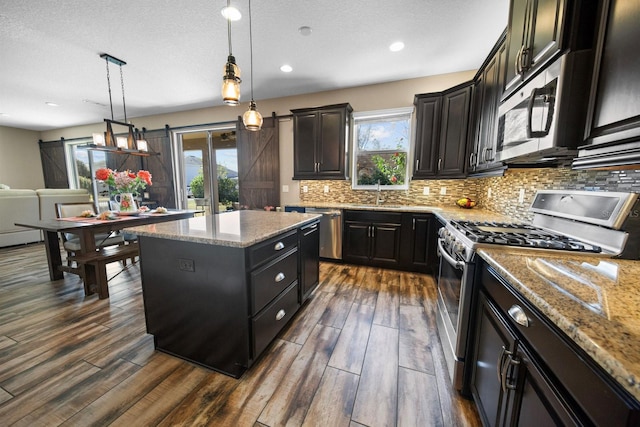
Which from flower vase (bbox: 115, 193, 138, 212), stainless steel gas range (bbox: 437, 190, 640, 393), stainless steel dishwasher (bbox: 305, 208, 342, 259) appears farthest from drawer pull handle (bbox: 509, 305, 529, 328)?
flower vase (bbox: 115, 193, 138, 212)

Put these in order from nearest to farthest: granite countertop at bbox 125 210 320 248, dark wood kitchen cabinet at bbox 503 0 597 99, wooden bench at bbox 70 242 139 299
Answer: dark wood kitchen cabinet at bbox 503 0 597 99, granite countertop at bbox 125 210 320 248, wooden bench at bbox 70 242 139 299

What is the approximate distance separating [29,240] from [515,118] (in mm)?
7649

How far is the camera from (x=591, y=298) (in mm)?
666

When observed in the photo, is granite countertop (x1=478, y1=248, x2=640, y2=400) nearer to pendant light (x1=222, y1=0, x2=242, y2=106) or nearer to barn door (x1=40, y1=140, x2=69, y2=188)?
pendant light (x1=222, y1=0, x2=242, y2=106)

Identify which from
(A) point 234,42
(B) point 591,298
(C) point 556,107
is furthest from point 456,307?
(A) point 234,42

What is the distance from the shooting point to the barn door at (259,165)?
4.32 metres

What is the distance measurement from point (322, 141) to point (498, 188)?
93.1 inches

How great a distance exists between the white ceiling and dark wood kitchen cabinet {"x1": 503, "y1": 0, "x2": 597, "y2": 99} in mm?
782

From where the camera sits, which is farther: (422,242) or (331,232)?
(331,232)

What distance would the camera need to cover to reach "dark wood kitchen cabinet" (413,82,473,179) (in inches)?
113

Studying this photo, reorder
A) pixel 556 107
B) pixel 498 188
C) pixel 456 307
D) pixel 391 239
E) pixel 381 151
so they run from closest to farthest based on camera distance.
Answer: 1. pixel 556 107
2. pixel 456 307
3. pixel 498 188
4. pixel 391 239
5. pixel 381 151

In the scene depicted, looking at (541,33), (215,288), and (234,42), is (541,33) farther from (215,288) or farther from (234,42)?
(234,42)

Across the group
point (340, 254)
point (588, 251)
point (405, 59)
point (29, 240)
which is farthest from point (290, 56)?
point (29, 240)

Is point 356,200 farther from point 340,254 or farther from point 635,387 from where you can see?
point 635,387
